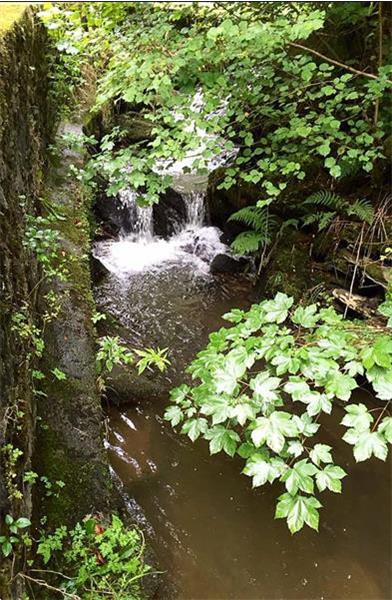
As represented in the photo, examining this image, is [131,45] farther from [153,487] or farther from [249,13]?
[153,487]

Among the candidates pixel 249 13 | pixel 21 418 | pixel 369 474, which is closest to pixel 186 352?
pixel 369 474

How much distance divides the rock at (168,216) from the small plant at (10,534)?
677 centimetres

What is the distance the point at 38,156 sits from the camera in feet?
14.8

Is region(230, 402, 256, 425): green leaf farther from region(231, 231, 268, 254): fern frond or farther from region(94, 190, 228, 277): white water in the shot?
region(94, 190, 228, 277): white water

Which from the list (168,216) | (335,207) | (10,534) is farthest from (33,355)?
(168,216)

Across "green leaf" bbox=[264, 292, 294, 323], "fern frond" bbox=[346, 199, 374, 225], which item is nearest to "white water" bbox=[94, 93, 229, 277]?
"fern frond" bbox=[346, 199, 374, 225]

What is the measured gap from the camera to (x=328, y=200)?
530 centimetres

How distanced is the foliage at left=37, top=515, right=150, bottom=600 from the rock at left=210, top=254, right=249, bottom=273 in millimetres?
4753

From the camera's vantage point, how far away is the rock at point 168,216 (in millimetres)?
8336

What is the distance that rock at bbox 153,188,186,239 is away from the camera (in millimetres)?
8336

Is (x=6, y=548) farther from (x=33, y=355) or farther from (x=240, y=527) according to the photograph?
(x=240, y=527)

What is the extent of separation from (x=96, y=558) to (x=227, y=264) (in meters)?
5.04

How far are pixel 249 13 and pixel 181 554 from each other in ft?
15.3

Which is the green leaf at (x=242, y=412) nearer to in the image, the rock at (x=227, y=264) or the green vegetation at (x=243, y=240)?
the green vegetation at (x=243, y=240)
